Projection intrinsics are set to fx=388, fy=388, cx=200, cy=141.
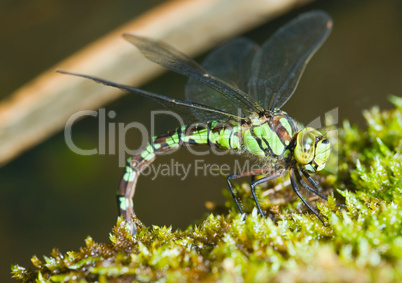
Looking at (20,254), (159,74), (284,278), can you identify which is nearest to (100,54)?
(159,74)

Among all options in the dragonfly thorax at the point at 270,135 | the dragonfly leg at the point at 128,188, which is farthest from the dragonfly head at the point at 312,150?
→ the dragonfly leg at the point at 128,188

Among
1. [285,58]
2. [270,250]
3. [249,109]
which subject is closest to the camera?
[270,250]

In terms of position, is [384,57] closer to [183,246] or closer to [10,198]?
[183,246]

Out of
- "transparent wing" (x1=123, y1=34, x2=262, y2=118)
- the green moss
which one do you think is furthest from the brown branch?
the green moss

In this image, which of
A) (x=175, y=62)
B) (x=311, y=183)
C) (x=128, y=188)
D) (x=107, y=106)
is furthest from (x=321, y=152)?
(x=107, y=106)

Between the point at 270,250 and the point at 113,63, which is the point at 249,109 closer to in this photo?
the point at 270,250

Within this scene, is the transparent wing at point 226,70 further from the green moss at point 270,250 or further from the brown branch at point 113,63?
the green moss at point 270,250

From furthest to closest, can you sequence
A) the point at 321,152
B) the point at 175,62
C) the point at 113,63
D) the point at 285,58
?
1. the point at 113,63
2. the point at 285,58
3. the point at 175,62
4. the point at 321,152
